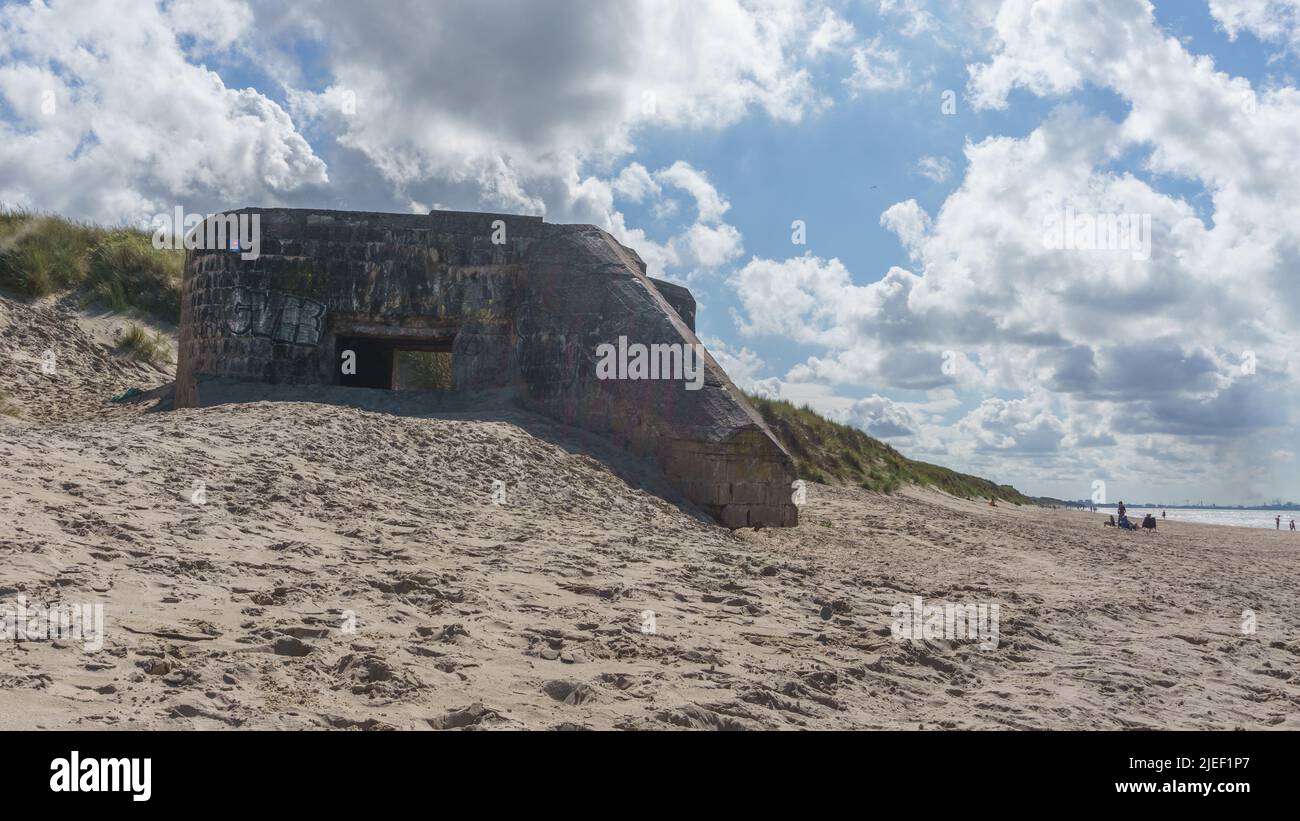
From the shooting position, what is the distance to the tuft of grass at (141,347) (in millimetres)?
16922

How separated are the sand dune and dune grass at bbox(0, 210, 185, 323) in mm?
10862

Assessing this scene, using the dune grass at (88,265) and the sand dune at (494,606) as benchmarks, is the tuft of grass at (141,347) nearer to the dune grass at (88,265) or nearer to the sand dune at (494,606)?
the dune grass at (88,265)

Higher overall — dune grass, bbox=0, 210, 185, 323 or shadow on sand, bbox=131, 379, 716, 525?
dune grass, bbox=0, 210, 185, 323

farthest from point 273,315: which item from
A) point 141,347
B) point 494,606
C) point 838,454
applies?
point 838,454

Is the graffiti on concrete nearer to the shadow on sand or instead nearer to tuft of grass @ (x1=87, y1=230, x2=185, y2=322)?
the shadow on sand

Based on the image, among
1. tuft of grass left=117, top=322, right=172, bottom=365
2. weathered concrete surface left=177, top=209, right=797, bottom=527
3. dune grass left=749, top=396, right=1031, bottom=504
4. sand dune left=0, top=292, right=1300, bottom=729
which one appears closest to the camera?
sand dune left=0, top=292, right=1300, bottom=729

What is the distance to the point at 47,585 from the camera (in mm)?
4332

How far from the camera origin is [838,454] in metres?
23.0

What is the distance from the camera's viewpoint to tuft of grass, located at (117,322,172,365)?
16922 mm

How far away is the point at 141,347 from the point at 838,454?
49.2ft

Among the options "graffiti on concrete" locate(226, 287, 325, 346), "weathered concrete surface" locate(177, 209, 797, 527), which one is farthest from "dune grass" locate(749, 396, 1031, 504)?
"graffiti on concrete" locate(226, 287, 325, 346)

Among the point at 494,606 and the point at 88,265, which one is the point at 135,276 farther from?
the point at 494,606
